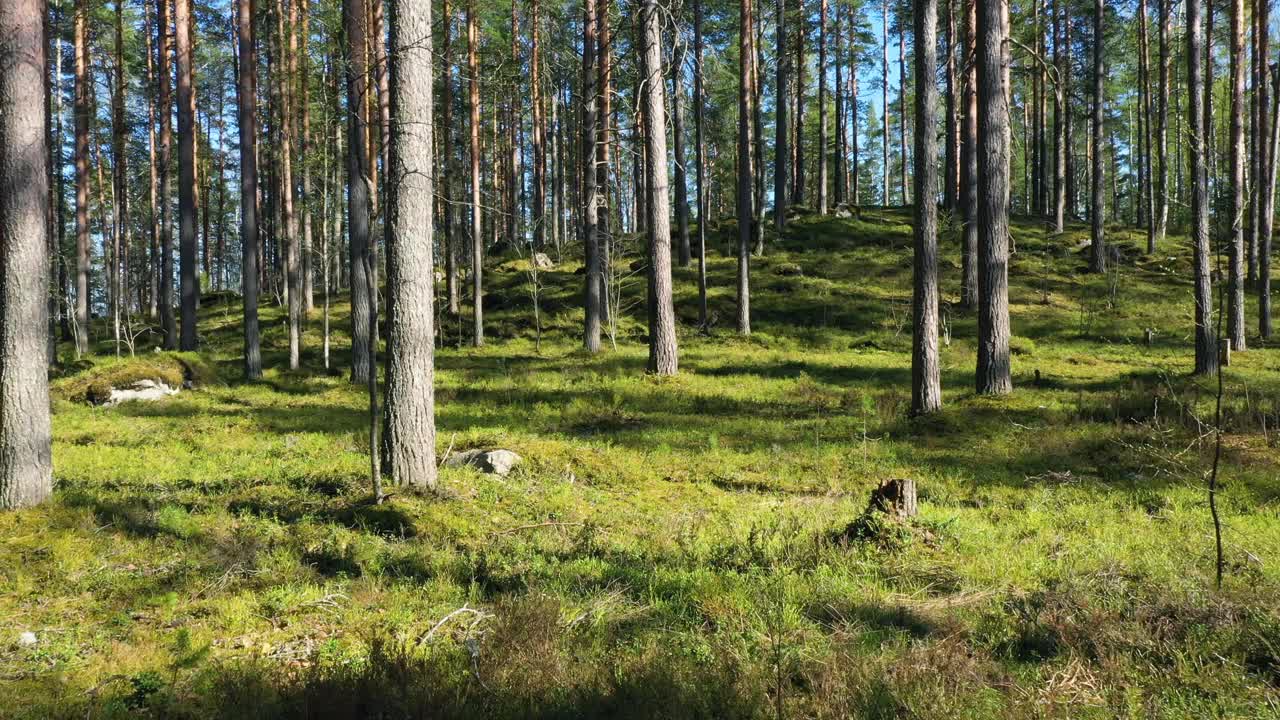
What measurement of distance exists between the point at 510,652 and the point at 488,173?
42.1 m

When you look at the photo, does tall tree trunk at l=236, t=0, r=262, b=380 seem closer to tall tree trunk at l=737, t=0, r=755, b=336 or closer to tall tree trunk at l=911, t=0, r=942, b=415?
tall tree trunk at l=737, t=0, r=755, b=336

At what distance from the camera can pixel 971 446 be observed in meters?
10.5

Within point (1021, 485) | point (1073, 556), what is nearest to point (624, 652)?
point (1073, 556)

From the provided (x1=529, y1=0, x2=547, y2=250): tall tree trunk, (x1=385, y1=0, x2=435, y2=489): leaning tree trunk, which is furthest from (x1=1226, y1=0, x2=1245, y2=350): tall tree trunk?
(x1=529, y1=0, x2=547, y2=250): tall tree trunk

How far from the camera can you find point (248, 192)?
64.1 feet

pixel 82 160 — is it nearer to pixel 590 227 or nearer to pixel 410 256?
pixel 590 227

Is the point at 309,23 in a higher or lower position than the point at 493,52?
higher

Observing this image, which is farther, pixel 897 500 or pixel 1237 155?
pixel 1237 155

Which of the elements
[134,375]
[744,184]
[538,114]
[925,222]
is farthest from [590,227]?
[538,114]

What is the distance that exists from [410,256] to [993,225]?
1061 centimetres

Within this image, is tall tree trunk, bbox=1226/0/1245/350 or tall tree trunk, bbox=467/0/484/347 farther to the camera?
tall tree trunk, bbox=467/0/484/347

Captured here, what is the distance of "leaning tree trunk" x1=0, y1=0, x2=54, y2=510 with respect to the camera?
6.88 m

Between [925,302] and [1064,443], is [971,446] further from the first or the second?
[925,302]

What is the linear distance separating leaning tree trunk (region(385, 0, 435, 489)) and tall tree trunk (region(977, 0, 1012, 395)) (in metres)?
9.85
